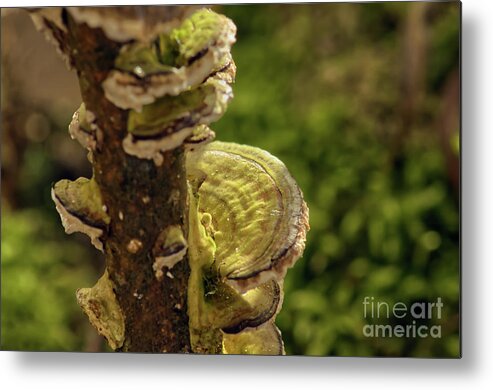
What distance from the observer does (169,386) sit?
1693mm

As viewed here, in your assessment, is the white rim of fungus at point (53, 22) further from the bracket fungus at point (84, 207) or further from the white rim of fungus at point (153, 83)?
the bracket fungus at point (84, 207)

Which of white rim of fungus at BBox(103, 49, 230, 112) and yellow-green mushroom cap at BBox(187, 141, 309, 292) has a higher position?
white rim of fungus at BBox(103, 49, 230, 112)

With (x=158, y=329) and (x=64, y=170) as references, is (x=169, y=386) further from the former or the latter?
(x=64, y=170)

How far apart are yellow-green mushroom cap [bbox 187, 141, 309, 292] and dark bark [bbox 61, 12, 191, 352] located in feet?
0.28

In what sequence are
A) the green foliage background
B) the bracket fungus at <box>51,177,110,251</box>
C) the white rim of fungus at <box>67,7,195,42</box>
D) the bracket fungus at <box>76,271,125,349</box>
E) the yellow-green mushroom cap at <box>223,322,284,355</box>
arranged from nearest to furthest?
the white rim of fungus at <box>67,7,195,42</box> < the bracket fungus at <box>51,177,110,251</box> < the bracket fungus at <box>76,271,125,349</box> < the yellow-green mushroom cap at <box>223,322,284,355</box> < the green foliage background

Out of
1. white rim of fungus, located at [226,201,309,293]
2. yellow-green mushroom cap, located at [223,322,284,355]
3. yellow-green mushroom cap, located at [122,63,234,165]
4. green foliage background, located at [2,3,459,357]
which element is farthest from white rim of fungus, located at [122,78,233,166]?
green foliage background, located at [2,3,459,357]

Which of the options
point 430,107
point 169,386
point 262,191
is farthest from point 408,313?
point 430,107

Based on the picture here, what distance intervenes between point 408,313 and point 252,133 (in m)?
1.15

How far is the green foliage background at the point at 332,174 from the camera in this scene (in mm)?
2309

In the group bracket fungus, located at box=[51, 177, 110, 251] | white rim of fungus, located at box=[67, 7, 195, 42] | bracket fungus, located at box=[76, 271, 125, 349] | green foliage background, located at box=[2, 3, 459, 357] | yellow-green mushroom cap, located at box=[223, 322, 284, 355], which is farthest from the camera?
green foliage background, located at box=[2, 3, 459, 357]

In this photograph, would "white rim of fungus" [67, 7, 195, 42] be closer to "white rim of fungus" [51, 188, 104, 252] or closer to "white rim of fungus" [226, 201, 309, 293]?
"white rim of fungus" [51, 188, 104, 252]

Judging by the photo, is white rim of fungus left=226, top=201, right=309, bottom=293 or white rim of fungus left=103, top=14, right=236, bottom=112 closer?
white rim of fungus left=103, top=14, right=236, bottom=112

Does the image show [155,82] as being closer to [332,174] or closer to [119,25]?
[119,25]

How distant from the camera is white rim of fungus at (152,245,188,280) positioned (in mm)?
1081
